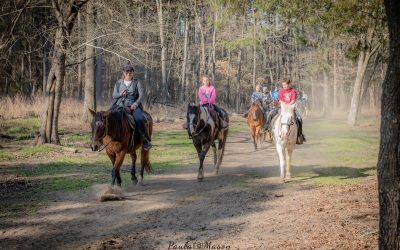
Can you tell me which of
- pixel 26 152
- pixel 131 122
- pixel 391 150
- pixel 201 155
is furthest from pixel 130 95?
pixel 391 150

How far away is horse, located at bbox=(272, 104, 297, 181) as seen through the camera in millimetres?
13242

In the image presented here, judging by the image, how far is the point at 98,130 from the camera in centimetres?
1035

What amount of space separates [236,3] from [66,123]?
53.0ft

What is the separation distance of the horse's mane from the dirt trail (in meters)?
1.54

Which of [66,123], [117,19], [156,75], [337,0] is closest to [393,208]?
[337,0]

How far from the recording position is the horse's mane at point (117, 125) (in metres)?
10.9

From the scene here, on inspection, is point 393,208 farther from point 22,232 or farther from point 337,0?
point 337,0

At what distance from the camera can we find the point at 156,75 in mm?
53969

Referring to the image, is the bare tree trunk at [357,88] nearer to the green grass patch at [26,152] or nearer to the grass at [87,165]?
the grass at [87,165]

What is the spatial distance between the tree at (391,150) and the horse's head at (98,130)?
663cm

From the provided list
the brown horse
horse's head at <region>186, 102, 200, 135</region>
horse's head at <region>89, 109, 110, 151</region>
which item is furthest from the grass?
horse's head at <region>186, 102, 200, 135</region>

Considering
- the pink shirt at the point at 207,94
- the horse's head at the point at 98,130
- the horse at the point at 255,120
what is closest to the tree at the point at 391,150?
the horse's head at the point at 98,130

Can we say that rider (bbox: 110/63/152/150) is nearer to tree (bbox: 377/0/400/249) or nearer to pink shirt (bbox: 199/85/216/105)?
pink shirt (bbox: 199/85/216/105)

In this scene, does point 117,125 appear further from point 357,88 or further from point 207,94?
point 357,88
